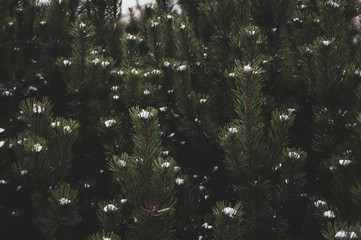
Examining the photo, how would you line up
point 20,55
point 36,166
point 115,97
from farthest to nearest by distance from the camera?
point 20,55 < point 115,97 < point 36,166

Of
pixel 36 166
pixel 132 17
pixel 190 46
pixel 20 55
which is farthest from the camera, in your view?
pixel 132 17

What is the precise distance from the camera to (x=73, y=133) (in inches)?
63.2

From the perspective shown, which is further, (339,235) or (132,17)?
(132,17)

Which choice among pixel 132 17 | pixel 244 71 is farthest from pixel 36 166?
pixel 132 17

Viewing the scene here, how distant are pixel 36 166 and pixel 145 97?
885mm

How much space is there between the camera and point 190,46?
229 cm

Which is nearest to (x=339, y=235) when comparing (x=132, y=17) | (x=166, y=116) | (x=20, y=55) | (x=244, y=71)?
(x=244, y=71)

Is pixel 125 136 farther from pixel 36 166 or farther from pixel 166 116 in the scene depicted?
pixel 36 166

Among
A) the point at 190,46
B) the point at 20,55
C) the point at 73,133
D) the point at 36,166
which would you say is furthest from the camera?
the point at 20,55

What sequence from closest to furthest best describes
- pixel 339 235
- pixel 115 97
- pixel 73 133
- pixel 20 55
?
pixel 339 235 < pixel 73 133 < pixel 115 97 < pixel 20 55

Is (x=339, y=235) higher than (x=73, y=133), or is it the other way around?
(x=73, y=133)

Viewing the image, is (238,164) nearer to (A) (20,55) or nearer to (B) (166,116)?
(B) (166,116)

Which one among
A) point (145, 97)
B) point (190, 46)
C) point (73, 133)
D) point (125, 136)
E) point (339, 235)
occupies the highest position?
point (190, 46)

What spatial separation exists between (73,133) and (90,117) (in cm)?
58
